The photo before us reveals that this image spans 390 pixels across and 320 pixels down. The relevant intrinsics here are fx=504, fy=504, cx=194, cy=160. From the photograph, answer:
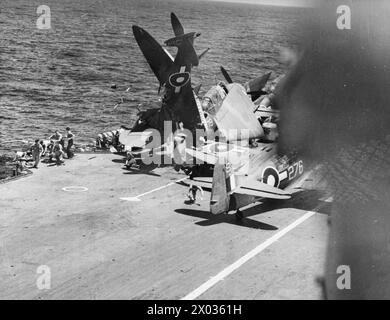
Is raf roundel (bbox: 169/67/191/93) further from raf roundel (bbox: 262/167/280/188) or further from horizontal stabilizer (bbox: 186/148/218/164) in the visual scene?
raf roundel (bbox: 262/167/280/188)

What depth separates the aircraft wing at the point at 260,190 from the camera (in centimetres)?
2544

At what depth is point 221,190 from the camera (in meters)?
24.8

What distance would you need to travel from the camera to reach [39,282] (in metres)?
19.1

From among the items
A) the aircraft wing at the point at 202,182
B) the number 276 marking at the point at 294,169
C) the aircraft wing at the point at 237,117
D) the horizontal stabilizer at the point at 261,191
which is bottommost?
the aircraft wing at the point at 202,182

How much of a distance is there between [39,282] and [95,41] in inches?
4795

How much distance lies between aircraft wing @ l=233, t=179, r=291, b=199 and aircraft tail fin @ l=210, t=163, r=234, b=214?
0.58m

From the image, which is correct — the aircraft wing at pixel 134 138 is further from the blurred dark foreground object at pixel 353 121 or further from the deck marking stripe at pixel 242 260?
the blurred dark foreground object at pixel 353 121

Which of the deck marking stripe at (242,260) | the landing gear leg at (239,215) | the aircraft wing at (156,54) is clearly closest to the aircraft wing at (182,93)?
the aircraft wing at (156,54)

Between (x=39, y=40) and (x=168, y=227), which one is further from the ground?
(x=39, y=40)

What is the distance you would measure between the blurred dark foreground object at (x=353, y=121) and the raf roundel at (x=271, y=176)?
5.22 metres

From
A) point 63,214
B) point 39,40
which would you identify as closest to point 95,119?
point 63,214

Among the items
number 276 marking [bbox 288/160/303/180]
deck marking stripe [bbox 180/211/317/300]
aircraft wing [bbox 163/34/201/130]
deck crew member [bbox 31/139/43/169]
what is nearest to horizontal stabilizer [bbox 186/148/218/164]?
number 276 marking [bbox 288/160/303/180]
